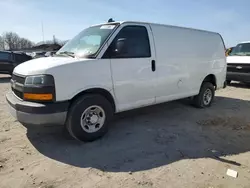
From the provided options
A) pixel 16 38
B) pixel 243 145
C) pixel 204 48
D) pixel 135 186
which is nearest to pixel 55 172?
pixel 135 186

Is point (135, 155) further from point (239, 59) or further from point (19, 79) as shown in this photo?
point (239, 59)

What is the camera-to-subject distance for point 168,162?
3689 millimetres

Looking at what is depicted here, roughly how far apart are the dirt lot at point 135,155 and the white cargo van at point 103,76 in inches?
15.5

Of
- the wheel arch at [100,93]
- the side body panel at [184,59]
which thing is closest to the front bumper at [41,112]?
the wheel arch at [100,93]

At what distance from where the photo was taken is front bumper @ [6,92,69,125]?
3.76m

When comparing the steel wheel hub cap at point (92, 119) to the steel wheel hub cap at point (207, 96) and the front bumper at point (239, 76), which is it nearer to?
the steel wheel hub cap at point (207, 96)

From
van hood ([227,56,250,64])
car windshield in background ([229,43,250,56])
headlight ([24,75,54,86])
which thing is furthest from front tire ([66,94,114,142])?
car windshield in background ([229,43,250,56])

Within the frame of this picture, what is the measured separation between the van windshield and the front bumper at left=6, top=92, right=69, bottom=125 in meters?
1.09

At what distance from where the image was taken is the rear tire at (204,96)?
6809mm

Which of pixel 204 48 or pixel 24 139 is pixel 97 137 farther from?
pixel 204 48

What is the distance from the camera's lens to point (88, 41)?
15.7 feet

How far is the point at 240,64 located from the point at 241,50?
134cm

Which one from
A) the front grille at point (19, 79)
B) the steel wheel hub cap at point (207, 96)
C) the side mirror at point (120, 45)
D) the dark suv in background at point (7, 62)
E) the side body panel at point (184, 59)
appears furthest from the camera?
the dark suv in background at point (7, 62)

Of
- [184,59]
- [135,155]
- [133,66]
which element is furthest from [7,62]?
[135,155]
